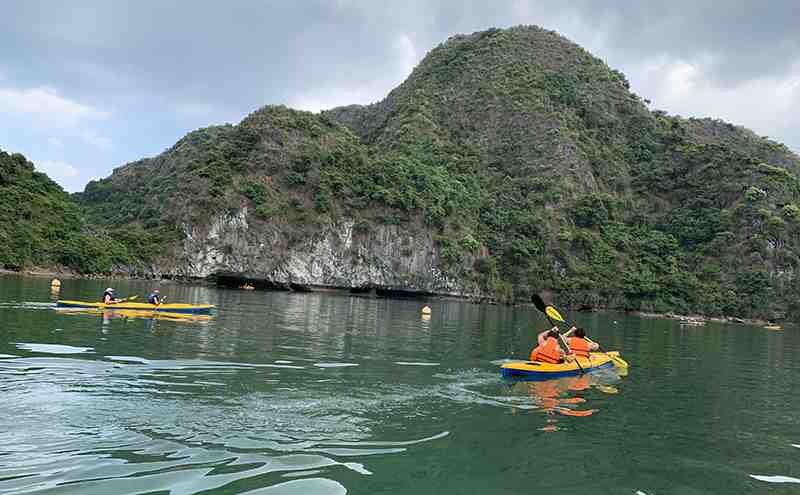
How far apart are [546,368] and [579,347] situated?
288 cm

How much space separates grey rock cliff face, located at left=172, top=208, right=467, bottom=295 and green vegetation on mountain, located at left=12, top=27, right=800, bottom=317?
1149 millimetres

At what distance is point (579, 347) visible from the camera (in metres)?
16.9

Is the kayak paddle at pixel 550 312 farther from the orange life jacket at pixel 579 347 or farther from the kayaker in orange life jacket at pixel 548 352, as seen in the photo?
the kayaker in orange life jacket at pixel 548 352

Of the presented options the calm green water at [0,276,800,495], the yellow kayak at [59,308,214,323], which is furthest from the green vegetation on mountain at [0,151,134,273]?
the calm green water at [0,276,800,495]

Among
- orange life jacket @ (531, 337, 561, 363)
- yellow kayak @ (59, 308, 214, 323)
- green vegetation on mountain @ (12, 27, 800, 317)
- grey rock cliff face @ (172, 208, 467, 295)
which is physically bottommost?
yellow kayak @ (59, 308, 214, 323)

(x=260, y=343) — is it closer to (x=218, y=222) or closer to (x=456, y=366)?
(x=456, y=366)

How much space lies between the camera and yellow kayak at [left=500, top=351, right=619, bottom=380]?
14070 millimetres

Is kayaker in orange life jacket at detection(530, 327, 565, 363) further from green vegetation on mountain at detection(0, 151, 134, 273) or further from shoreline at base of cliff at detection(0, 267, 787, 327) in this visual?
green vegetation on mountain at detection(0, 151, 134, 273)

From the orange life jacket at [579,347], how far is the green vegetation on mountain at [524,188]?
5445 centimetres

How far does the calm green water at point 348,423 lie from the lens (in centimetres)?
671

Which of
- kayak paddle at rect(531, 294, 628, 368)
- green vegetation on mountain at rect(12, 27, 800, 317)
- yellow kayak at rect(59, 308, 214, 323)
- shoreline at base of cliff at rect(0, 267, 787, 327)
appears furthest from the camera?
green vegetation on mountain at rect(12, 27, 800, 317)

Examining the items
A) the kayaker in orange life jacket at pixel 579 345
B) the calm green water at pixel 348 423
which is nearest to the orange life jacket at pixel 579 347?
the kayaker in orange life jacket at pixel 579 345

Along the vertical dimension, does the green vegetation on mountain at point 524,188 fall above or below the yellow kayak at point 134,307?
above

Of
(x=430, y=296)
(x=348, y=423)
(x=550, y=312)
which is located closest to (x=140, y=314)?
(x=550, y=312)
